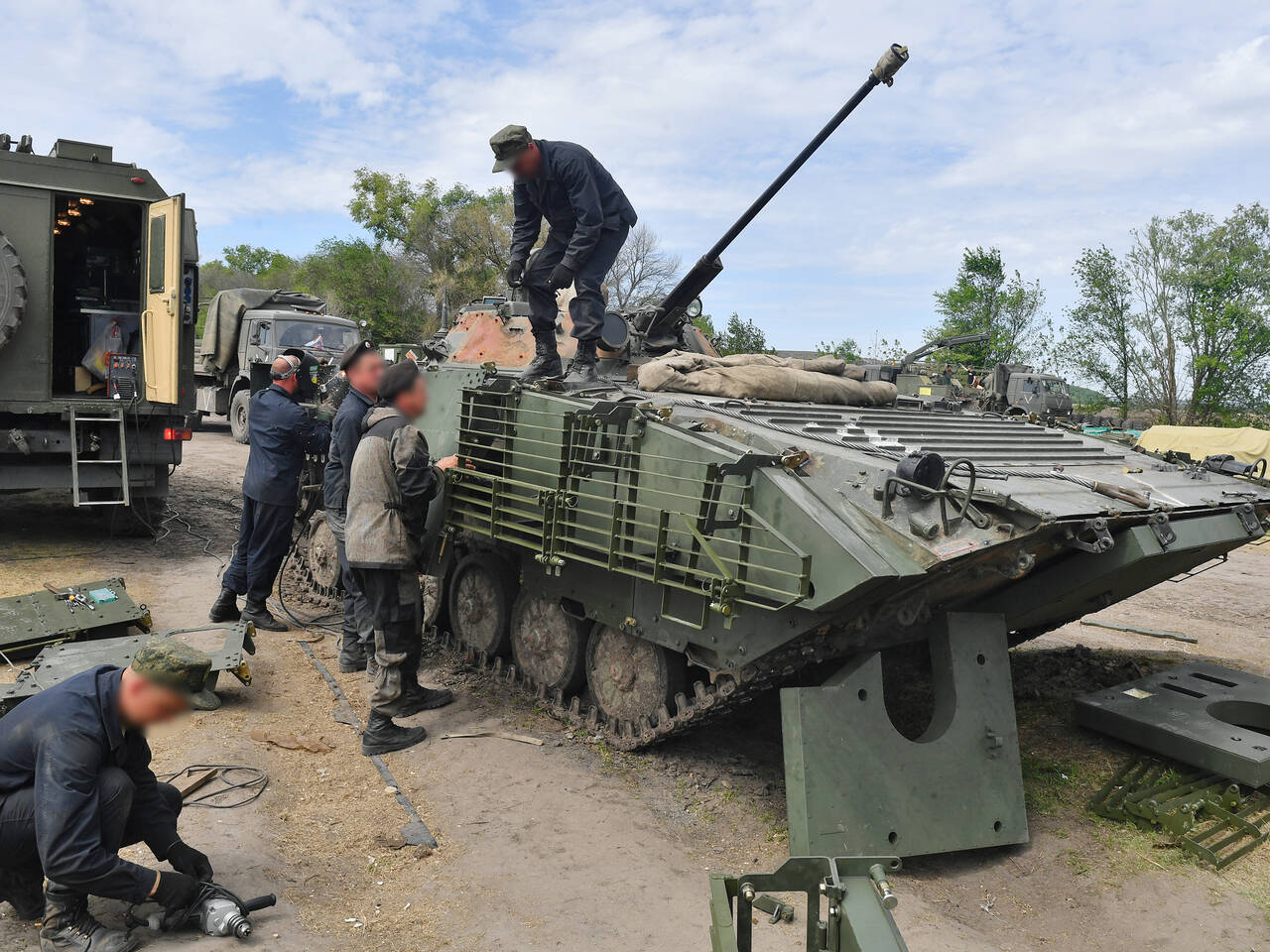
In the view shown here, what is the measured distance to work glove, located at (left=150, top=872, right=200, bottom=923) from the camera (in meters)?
3.37

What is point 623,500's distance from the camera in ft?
16.3

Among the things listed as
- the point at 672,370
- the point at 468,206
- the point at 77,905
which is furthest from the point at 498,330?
the point at 468,206

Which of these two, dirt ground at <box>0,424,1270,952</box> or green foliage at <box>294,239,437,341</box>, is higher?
green foliage at <box>294,239,437,341</box>

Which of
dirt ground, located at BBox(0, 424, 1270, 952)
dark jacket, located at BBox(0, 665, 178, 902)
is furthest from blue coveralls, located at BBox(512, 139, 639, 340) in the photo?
dark jacket, located at BBox(0, 665, 178, 902)

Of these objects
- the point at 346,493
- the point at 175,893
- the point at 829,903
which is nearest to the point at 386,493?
the point at 346,493

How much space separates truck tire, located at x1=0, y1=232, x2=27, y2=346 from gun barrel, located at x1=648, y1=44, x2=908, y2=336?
5474 millimetres

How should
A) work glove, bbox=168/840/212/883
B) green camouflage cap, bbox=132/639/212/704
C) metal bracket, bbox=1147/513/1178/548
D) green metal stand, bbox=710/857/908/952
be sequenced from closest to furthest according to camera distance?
green metal stand, bbox=710/857/908/952 < green camouflage cap, bbox=132/639/212/704 < work glove, bbox=168/840/212/883 < metal bracket, bbox=1147/513/1178/548

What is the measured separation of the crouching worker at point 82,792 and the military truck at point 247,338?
12737 millimetres

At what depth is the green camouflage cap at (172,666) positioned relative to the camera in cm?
322

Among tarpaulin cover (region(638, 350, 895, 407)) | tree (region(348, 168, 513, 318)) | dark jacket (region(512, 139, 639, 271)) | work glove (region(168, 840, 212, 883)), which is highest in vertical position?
tree (region(348, 168, 513, 318))

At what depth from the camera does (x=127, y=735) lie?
11.3 feet

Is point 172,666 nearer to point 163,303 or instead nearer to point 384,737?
point 384,737

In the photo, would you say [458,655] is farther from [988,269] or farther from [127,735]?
[988,269]

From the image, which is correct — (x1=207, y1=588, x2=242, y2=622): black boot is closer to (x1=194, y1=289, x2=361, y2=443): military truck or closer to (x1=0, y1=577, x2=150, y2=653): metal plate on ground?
(x1=0, y1=577, x2=150, y2=653): metal plate on ground
